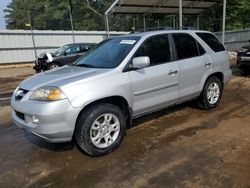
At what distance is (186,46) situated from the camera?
5.83m

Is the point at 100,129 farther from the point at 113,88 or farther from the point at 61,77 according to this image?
the point at 61,77

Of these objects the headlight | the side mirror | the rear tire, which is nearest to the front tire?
the headlight

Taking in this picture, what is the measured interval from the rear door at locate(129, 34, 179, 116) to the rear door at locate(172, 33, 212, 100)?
0.63ft

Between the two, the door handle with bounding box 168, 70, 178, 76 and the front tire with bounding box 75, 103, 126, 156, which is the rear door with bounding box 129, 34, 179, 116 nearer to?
the door handle with bounding box 168, 70, 178, 76

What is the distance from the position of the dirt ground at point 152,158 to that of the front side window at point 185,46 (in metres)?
1.30

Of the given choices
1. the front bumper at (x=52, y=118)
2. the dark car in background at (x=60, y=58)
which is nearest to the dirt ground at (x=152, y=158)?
the front bumper at (x=52, y=118)

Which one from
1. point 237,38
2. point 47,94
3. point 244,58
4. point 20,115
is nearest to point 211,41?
point 47,94

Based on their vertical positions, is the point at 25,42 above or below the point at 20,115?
above

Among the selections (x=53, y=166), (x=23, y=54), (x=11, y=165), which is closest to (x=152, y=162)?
(x=53, y=166)

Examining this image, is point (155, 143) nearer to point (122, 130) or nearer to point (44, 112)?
point (122, 130)

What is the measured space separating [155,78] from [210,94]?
6.51 ft

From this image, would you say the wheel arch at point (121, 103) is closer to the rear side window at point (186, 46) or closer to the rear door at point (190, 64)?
the rear door at point (190, 64)

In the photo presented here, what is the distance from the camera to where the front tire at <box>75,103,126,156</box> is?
166 inches

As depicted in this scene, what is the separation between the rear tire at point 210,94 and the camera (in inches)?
247
